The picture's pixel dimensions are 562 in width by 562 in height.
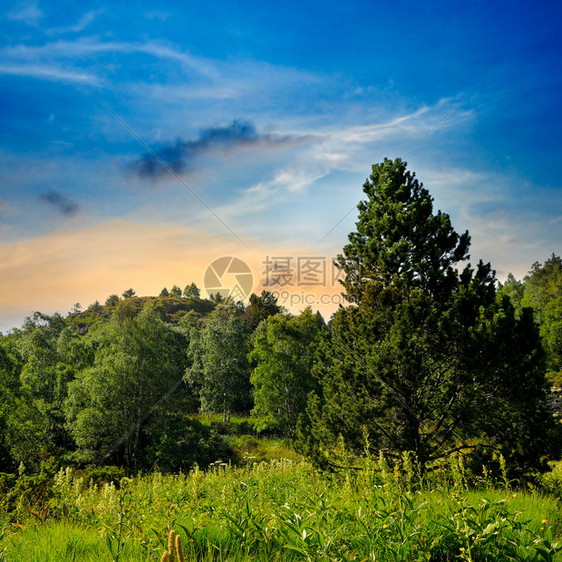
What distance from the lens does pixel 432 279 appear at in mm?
10594

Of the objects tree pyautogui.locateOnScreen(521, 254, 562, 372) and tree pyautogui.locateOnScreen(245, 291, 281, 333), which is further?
tree pyautogui.locateOnScreen(245, 291, 281, 333)

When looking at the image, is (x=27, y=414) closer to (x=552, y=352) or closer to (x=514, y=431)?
(x=514, y=431)

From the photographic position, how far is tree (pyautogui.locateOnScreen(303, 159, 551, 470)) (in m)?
9.09

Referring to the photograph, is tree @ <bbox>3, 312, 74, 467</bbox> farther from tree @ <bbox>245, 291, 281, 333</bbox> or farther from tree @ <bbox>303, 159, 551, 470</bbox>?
tree @ <bbox>245, 291, 281, 333</bbox>

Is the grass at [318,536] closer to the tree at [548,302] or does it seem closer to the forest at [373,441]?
the forest at [373,441]

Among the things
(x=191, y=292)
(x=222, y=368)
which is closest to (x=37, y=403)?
(x=222, y=368)

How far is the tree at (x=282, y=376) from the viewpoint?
107ft

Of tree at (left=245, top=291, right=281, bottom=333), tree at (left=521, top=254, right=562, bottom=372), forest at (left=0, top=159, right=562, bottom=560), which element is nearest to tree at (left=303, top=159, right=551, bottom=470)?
forest at (left=0, top=159, right=562, bottom=560)

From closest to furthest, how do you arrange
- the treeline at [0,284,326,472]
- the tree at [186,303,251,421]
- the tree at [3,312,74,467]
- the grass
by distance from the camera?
the grass
the tree at [3,312,74,467]
the treeline at [0,284,326,472]
the tree at [186,303,251,421]

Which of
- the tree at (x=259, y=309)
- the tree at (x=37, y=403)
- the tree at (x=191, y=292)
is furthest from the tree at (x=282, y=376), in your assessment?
the tree at (x=191, y=292)

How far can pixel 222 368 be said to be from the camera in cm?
4372

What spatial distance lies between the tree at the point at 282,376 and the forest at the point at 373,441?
6124 mm

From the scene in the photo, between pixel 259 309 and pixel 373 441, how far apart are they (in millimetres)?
52362

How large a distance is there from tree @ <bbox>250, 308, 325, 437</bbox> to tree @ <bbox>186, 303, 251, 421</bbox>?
32.8 ft
